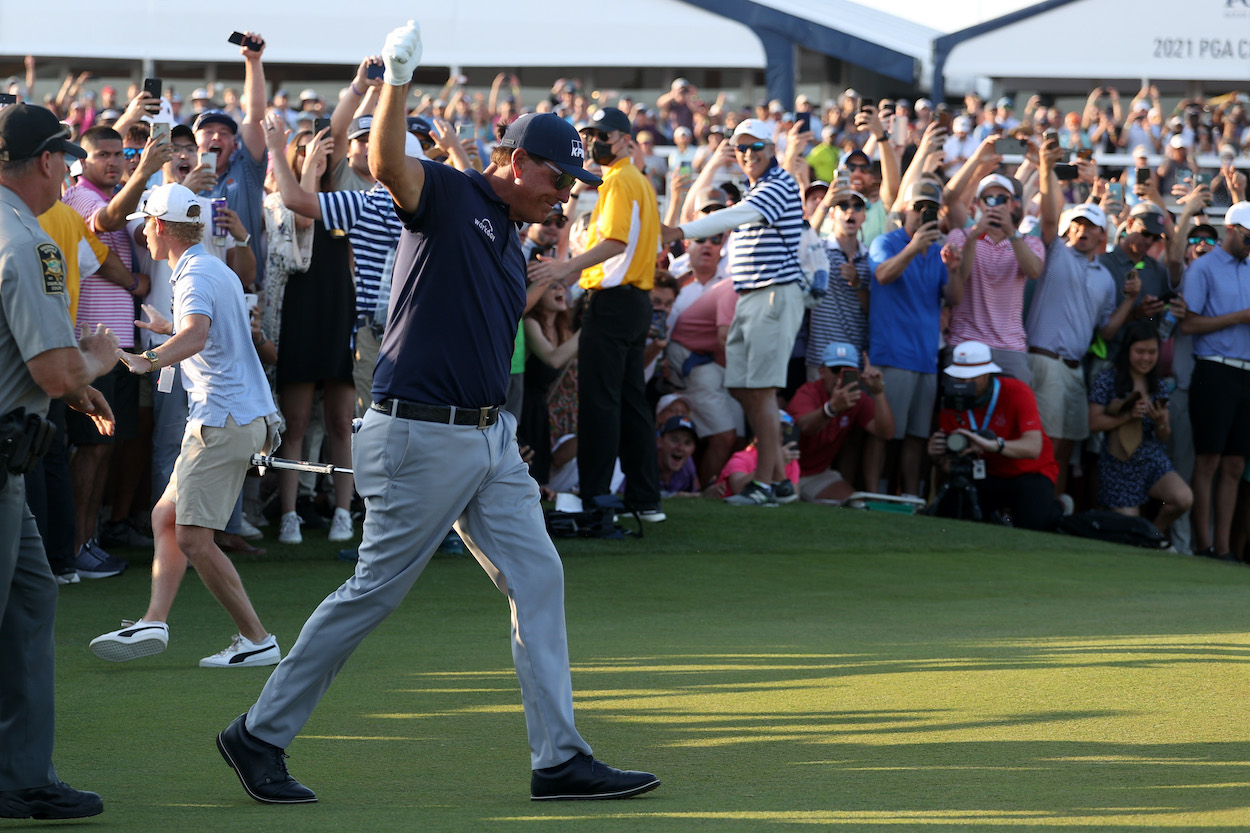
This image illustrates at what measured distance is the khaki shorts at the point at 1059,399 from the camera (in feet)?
41.9

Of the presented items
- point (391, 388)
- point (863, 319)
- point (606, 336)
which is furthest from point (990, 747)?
point (863, 319)

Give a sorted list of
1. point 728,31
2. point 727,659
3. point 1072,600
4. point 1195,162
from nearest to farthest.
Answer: point 727,659, point 1072,600, point 1195,162, point 728,31

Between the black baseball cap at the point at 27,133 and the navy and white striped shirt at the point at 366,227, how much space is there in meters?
4.56

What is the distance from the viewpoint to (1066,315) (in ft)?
42.0

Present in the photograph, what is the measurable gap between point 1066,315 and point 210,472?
8.19m

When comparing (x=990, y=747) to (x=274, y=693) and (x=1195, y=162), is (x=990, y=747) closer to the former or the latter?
(x=274, y=693)

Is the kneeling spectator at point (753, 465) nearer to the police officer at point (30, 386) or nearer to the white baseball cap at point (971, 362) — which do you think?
the white baseball cap at point (971, 362)

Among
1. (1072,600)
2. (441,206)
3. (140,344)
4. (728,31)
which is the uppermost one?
(728,31)

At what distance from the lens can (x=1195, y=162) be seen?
61.9 feet

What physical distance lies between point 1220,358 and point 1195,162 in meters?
6.93

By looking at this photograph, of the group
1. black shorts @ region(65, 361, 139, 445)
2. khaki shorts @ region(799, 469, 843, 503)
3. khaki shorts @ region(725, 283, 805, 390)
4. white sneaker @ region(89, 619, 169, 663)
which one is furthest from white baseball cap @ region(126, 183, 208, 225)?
khaki shorts @ region(799, 469, 843, 503)

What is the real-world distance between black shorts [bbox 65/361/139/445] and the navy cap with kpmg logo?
17.1ft

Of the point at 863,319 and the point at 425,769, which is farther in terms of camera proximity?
the point at 863,319

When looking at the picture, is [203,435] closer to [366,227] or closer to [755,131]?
[366,227]
